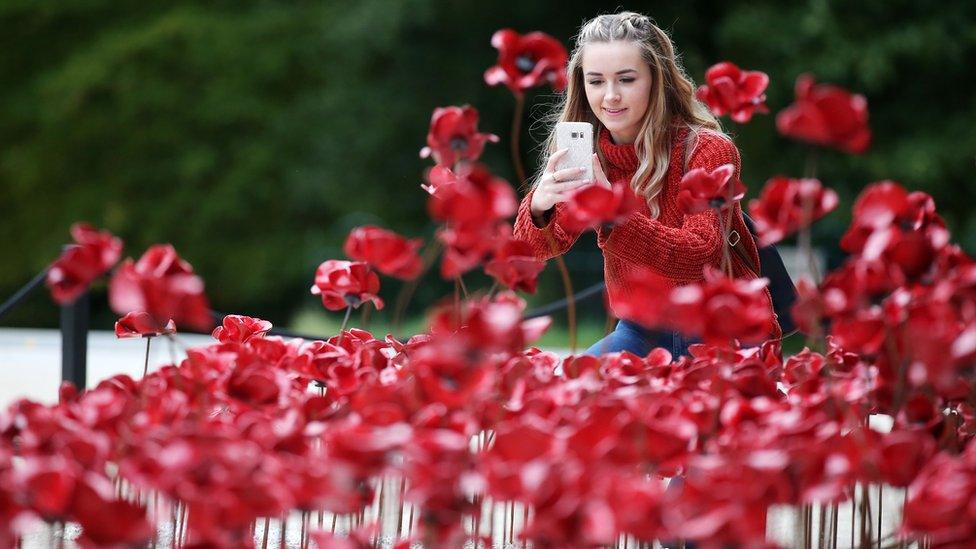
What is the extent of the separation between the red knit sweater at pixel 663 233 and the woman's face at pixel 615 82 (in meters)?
0.09

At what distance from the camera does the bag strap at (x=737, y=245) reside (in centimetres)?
247

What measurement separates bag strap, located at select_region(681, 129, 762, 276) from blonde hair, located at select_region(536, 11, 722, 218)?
1.5 inches

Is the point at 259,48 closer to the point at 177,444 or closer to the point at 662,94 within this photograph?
the point at 662,94

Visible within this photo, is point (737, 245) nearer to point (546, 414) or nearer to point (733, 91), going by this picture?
point (733, 91)

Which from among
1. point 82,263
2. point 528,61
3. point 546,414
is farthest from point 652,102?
point 82,263

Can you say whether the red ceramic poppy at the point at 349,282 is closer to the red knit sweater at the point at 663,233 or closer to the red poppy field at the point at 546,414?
the red poppy field at the point at 546,414

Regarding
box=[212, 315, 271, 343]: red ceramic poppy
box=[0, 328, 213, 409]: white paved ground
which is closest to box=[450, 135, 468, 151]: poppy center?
box=[212, 315, 271, 343]: red ceramic poppy

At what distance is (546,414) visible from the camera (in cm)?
143

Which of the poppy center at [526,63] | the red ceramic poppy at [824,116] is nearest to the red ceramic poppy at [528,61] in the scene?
the poppy center at [526,63]

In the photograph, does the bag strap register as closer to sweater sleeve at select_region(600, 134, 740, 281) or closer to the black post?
sweater sleeve at select_region(600, 134, 740, 281)

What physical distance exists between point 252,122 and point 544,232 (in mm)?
12122

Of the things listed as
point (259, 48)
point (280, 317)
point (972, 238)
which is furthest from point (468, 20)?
point (972, 238)

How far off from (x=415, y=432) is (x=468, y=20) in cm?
1186

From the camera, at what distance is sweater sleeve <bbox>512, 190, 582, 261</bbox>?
7.35ft
